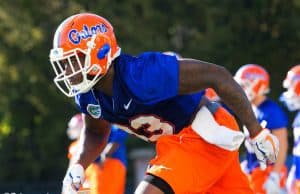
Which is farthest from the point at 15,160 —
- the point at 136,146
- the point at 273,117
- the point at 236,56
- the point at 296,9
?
the point at 273,117

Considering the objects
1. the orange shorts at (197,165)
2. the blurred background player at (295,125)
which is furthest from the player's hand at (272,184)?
the orange shorts at (197,165)

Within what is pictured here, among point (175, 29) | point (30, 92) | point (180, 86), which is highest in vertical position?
point (180, 86)

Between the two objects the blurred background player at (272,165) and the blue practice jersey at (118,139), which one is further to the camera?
the blue practice jersey at (118,139)

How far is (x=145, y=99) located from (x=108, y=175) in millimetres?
4588

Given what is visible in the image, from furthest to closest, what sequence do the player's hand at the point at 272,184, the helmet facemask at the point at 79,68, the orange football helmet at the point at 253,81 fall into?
the orange football helmet at the point at 253,81
the player's hand at the point at 272,184
the helmet facemask at the point at 79,68

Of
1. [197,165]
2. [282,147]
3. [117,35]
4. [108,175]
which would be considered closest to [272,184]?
[282,147]

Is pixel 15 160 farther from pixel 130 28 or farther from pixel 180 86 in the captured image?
pixel 180 86

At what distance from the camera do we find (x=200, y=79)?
4605 millimetres

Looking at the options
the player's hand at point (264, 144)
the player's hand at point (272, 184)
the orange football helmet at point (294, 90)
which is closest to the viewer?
the player's hand at point (264, 144)

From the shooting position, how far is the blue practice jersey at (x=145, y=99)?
4.61 metres

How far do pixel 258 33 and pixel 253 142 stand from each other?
37.4 ft

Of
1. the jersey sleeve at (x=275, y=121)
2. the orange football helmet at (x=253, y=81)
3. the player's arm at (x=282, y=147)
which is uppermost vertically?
the orange football helmet at (x=253, y=81)

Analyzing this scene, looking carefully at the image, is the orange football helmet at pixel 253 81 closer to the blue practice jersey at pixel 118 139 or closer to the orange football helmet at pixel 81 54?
the blue practice jersey at pixel 118 139

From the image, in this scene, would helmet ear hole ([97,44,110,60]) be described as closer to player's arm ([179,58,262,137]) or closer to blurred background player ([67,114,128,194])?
player's arm ([179,58,262,137])
